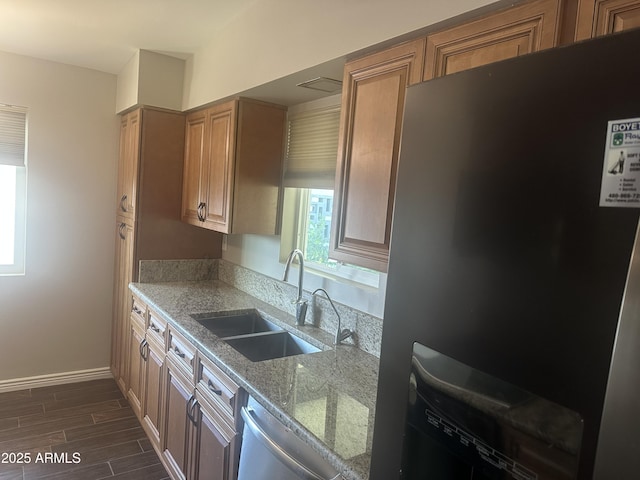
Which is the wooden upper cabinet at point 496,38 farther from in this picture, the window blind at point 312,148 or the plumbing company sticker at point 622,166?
the window blind at point 312,148

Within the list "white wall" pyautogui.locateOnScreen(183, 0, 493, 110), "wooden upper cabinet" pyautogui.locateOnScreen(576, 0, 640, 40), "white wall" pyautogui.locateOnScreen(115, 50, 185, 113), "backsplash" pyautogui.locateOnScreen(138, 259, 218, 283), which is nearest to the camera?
"wooden upper cabinet" pyautogui.locateOnScreen(576, 0, 640, 40)

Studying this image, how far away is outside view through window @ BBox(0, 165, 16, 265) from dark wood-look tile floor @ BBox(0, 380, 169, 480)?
1073 millimetres

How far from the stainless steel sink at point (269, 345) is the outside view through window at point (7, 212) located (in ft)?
7.73

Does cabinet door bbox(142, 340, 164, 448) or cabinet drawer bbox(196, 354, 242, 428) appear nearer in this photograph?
cabinet drawer bbox(196, 354, 242, 428)

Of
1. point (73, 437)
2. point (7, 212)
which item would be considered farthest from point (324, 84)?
point (7, 212)

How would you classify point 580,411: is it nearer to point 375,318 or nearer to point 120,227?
point 375,318

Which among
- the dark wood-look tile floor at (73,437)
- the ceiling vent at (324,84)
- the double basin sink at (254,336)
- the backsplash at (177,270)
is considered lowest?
the dark wood-look tile floor at (73,437)

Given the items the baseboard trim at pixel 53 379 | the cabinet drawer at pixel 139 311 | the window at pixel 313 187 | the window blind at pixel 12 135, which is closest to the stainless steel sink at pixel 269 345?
the window at pixel 313 187

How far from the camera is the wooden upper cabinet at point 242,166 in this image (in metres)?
2.38

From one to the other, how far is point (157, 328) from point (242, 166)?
3.52 feet

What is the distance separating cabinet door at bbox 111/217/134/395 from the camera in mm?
3053

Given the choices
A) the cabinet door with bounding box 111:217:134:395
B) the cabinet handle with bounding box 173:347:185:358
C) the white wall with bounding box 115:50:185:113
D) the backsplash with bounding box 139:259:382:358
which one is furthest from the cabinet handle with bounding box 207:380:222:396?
the white wall with bounding box 115:50:185:113

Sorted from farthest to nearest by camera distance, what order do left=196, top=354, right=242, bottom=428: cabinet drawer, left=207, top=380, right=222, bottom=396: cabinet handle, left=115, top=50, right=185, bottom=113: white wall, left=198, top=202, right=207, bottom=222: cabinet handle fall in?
left=115, top=50, right=185, bottom=113: white wall → left=198, top=202, right=207, bottom=222: cabinet handle → left=207, top=380, right=222, bottom=396: cabinet handle → left=196, top=354, right=242, bottom=428: cabinet drawer

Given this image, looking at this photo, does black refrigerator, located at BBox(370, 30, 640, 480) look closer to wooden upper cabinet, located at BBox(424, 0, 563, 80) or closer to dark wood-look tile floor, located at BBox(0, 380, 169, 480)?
wooden upper cabinet, located at BBox(424, 0, 563, 80)
